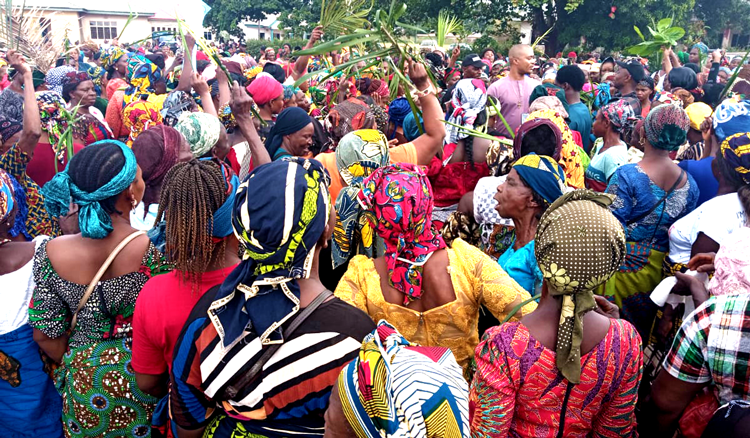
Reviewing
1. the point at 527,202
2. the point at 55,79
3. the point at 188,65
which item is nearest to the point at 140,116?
the point at 188,65

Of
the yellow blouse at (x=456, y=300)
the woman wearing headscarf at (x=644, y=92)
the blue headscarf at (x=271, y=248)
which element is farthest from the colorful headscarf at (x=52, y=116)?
the woman wearing headscarf at (x=644, y=92)

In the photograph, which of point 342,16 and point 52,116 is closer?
point 342,16

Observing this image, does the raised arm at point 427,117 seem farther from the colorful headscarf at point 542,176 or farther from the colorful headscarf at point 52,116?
the colorful headscarf at point 52,116

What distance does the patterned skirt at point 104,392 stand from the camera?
2.57 metres

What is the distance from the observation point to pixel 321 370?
187cm

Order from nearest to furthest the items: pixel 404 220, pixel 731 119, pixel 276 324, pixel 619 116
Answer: pixel 276 324
pixel 404 220
pixel 731 119
pixel 619 116

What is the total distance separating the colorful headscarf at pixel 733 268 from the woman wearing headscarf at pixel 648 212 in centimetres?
169

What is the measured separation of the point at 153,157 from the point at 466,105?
105 inches

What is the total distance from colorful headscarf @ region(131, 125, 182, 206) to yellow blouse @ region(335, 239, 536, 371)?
5.02 ft

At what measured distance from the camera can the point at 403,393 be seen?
121 cm

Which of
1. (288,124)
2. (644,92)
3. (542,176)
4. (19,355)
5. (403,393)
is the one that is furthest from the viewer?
(644,92)

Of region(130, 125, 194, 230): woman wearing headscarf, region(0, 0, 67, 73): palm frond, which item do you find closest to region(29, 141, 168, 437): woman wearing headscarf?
region(130, 125, 194, 230): woman wearing headscarf

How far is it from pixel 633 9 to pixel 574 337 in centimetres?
2659

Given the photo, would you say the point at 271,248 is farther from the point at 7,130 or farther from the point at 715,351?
the point at 7,130
